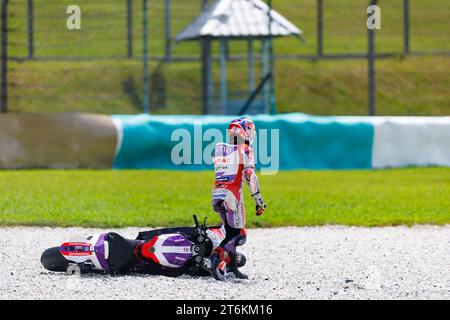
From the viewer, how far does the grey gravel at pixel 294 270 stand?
683 cm

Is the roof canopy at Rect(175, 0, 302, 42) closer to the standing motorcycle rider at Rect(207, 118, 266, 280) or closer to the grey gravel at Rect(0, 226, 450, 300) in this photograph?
the grey gravel at Rect(0, 226, 450, 300)

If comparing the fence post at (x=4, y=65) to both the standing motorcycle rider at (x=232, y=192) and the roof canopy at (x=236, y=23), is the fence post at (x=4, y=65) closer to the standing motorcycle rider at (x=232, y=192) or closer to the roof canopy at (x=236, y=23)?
the roof canopy at (x=236, y=23)

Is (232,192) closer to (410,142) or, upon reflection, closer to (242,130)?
(242,130)

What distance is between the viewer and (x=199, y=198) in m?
12.6

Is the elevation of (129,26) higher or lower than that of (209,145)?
higher

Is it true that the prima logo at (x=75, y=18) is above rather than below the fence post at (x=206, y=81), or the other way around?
above

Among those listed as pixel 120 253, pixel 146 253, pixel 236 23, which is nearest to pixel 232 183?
pixel 146 253

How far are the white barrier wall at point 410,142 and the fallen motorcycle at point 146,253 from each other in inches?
341

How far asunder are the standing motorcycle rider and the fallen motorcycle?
10 centimetres

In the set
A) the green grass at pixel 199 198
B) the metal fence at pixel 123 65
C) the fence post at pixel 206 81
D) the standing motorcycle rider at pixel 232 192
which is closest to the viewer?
the standing motorcycle rider at pixel 232 192

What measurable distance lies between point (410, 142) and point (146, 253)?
9.24m

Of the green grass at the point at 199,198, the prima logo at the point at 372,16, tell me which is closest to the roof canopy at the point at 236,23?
the prima logo at the point at 372,16

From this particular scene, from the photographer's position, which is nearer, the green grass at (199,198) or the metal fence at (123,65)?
the green grass at (199,198)
